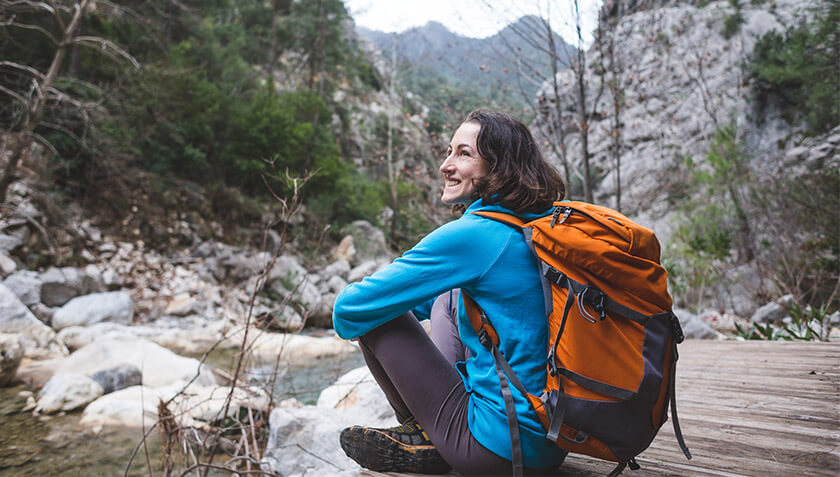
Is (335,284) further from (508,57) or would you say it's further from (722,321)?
(722,321)

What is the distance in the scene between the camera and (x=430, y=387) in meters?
1.14

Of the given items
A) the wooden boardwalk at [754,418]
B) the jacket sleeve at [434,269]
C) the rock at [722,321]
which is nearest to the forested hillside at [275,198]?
the wooden boardwalk at [754,418]

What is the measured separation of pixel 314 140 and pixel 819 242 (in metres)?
12.0

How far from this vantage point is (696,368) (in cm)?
276

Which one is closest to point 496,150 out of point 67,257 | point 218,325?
point 218,325

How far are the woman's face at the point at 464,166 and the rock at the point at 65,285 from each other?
7468 millimetres

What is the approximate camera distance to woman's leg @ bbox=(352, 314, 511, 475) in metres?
1.12

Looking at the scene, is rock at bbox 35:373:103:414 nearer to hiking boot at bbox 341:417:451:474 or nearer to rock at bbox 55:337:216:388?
rock at bbox 55:337:216:388

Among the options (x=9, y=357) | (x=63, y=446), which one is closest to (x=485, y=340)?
(x=63, y=446)

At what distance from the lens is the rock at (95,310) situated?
19.9ft

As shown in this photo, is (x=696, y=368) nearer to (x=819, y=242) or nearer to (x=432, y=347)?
(x=432, y=347)

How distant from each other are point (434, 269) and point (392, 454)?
0.52 m

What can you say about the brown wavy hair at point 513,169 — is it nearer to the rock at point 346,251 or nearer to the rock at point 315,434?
the rock at point 315,434

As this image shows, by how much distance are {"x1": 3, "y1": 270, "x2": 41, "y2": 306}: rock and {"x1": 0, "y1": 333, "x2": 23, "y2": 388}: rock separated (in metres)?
2.32
